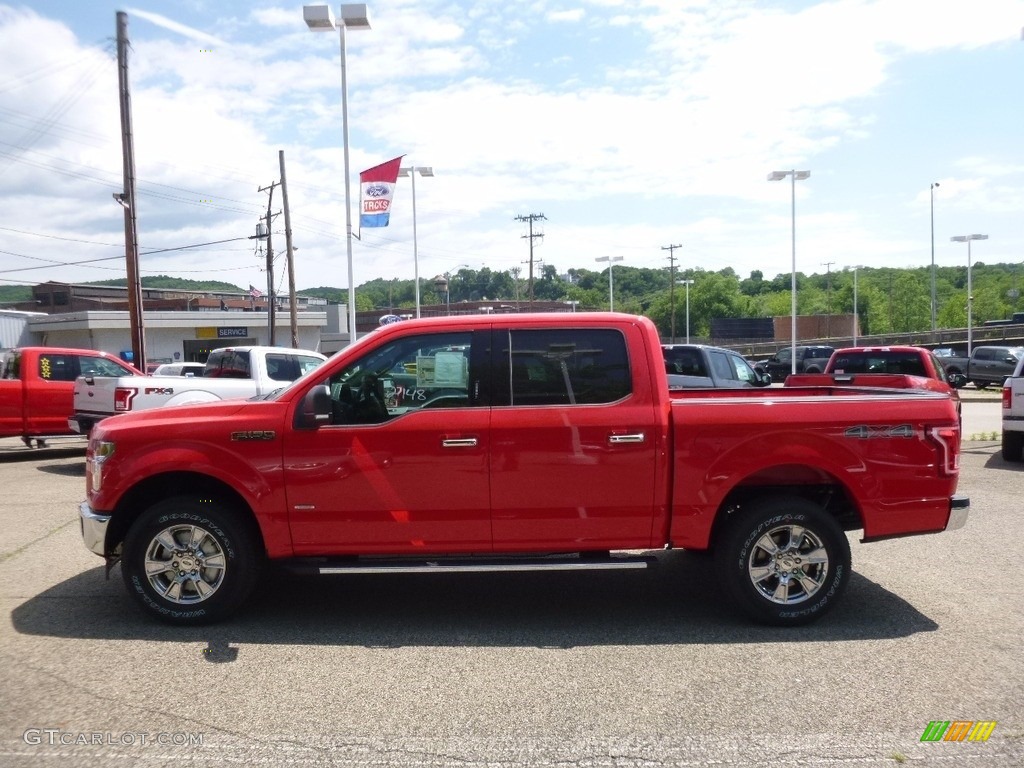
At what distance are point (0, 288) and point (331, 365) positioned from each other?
4905 inches

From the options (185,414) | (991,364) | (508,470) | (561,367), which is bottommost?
(991,364)

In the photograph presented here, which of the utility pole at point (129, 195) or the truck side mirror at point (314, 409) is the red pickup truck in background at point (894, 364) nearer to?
the truck side mirror at point (314, 409)

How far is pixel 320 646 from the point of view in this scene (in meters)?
5.38

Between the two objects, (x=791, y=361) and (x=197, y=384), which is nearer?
(x=197, y=384)

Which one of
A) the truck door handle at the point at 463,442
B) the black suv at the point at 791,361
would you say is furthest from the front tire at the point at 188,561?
the black suv at the point at 791,361

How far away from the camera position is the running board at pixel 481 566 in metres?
5.55

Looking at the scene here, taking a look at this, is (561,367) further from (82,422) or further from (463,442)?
(82,422)

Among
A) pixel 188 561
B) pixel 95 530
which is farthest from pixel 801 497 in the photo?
pixel 95 530

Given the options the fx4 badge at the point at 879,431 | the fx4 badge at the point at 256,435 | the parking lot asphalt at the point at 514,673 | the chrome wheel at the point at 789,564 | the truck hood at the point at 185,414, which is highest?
the truck hood at the point at 185,414

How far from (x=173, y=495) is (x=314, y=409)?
4.28 feet

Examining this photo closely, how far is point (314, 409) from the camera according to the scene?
17.8ft

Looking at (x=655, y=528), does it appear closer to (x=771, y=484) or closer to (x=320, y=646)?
(x=771, y=484)

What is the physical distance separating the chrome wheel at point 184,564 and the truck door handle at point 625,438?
2590mm

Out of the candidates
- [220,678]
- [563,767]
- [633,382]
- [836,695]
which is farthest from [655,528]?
[220,678]
